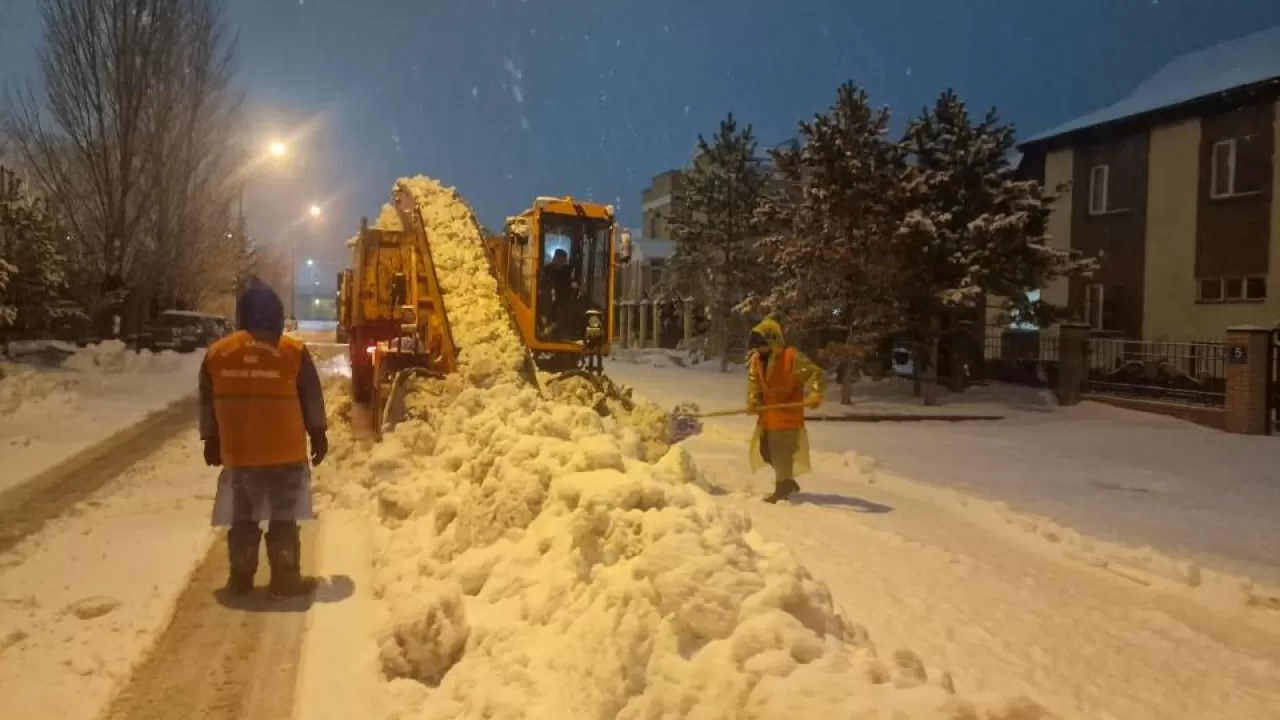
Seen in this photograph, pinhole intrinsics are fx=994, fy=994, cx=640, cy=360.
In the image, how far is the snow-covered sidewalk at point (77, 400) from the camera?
11430 mm

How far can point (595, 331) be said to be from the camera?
13.1 m

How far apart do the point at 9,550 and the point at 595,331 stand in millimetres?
7529

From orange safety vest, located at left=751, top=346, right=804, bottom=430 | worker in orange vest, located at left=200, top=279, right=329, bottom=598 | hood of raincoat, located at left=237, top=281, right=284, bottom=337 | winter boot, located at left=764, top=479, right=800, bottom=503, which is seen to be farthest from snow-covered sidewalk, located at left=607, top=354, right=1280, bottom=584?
hood of raincoat, located at left=237, top=281, right=284, bottom=337

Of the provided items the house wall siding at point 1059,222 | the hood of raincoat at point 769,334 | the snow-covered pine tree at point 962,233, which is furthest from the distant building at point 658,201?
the hood of raincoat at point 769,334

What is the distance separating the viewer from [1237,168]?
22.6m

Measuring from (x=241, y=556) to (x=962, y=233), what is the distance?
1854 cm

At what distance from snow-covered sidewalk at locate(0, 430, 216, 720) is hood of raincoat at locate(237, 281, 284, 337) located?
5.24 ft

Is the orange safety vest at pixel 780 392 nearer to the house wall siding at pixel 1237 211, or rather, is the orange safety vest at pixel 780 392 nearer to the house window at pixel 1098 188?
the house wall siding at pixel 1237 211

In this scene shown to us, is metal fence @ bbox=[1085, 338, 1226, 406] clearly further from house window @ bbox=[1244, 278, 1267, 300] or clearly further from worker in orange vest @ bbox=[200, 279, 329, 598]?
worker in orange vest @ bbox=[200, 279, 329, 598]

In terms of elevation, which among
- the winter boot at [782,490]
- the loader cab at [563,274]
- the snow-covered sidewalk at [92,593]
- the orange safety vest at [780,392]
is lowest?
the snow-covered sidewalk at [92,593]

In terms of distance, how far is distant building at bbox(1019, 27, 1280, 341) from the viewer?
22062 mm

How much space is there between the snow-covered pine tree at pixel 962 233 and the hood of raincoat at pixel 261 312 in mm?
15670

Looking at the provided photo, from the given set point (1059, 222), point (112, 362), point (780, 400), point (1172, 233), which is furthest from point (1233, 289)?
point (112, 362)

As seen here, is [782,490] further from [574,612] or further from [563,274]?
[563,274]
